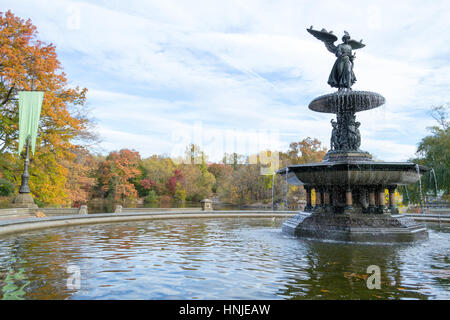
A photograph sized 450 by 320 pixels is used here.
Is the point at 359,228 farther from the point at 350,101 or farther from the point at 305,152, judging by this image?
the point at 305,152

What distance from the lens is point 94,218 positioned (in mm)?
15961

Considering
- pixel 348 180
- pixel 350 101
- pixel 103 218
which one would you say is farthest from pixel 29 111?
pixel 348 180

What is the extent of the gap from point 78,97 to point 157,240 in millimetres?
17166

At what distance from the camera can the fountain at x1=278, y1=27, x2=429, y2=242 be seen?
410 inches

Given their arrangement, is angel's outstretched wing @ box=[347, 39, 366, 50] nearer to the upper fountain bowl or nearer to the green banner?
the upper fountain bowl

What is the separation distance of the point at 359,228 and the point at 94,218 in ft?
39.8

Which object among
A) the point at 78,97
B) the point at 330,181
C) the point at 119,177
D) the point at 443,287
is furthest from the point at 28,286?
the point at 119,177

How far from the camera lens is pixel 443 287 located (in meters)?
5.02

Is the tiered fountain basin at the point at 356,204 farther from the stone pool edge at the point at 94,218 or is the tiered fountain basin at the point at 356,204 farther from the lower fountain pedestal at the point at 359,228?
the stone pool edge at the point at 94,218

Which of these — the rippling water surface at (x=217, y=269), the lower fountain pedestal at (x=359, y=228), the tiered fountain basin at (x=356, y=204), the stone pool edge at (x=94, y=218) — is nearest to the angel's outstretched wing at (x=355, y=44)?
the tiered fountain basin at (x=356, y=204)

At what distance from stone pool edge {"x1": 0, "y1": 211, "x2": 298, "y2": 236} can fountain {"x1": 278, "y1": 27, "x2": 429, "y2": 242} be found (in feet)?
28.0

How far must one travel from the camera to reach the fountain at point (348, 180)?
10415 mm

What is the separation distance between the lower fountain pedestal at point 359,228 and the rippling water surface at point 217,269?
0.54 m
